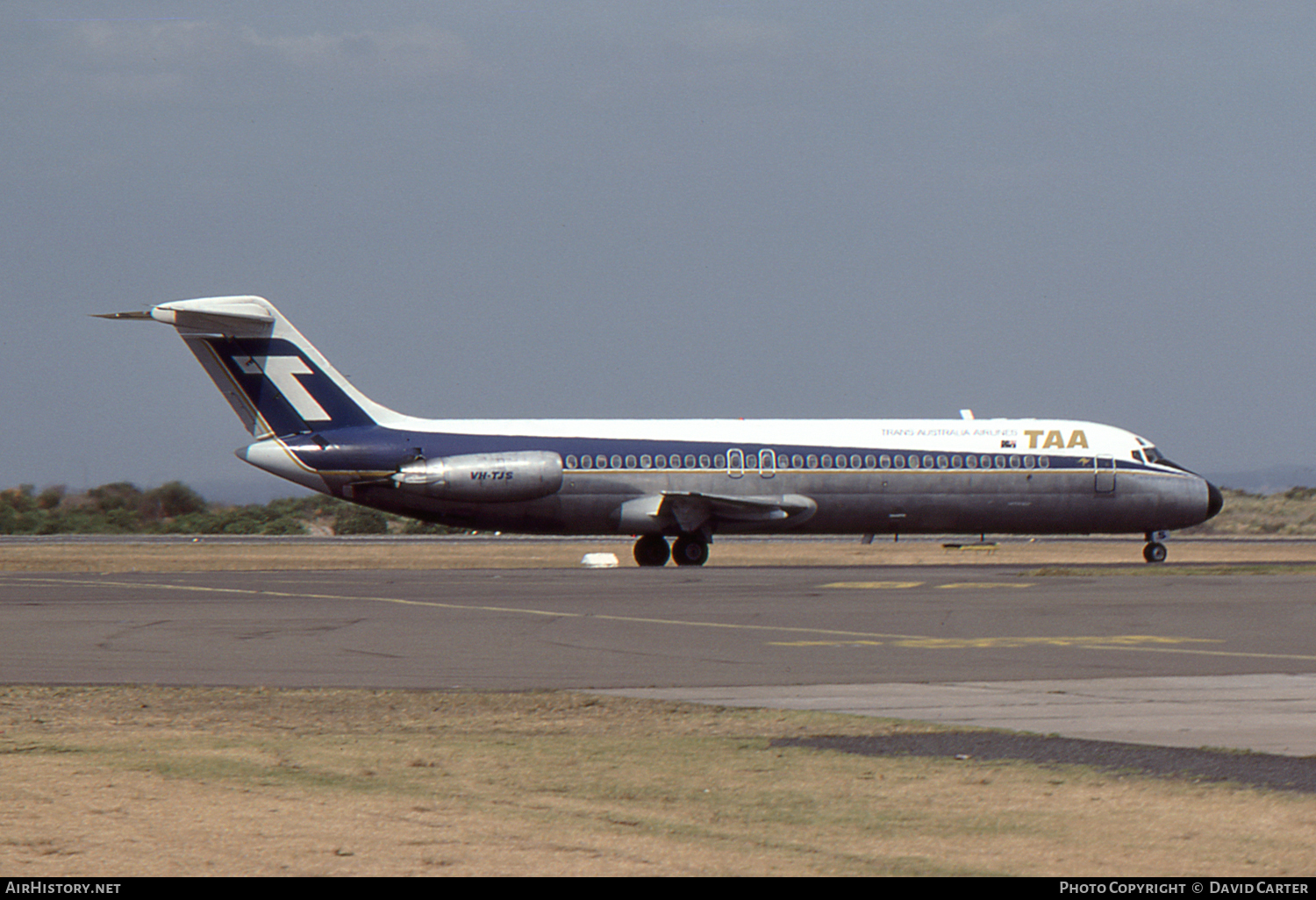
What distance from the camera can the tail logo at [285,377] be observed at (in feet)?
134

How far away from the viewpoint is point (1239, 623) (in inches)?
861

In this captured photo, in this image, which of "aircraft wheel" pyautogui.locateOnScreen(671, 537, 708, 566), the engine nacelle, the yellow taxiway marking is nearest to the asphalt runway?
the yellow taxiway marking

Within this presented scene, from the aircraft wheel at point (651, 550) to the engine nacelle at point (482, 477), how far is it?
417 cm

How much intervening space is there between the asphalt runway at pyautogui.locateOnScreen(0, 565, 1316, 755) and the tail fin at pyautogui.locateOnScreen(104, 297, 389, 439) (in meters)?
9.16

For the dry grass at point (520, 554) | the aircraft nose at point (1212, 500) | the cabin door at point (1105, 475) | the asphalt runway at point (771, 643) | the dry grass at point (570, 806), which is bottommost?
the dry grass at point (570, 806)

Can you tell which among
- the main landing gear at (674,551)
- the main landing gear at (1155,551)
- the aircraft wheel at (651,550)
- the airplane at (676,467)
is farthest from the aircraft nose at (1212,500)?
the aircraft wheel at (651,550)

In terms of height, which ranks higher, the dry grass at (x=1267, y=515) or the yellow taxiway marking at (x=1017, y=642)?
the dry grass at (x=1267, y=515)

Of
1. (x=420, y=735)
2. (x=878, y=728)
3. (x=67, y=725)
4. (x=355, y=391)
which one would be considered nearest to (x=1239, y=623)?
(x=878, y=728)

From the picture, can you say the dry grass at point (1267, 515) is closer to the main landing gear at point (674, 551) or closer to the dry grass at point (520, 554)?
the dry grass at point (520, 554)

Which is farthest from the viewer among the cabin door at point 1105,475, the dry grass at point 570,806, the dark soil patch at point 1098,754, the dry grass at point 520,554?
the dry grass at point 520,554

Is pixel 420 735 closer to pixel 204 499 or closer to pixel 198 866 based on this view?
pixel 198 866

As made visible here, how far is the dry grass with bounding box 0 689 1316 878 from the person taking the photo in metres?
7.46

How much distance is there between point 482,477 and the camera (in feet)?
134

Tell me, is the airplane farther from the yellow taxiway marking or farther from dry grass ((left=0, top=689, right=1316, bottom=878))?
dry grass ((left=0, top=689, right=1316, bottom=878))
